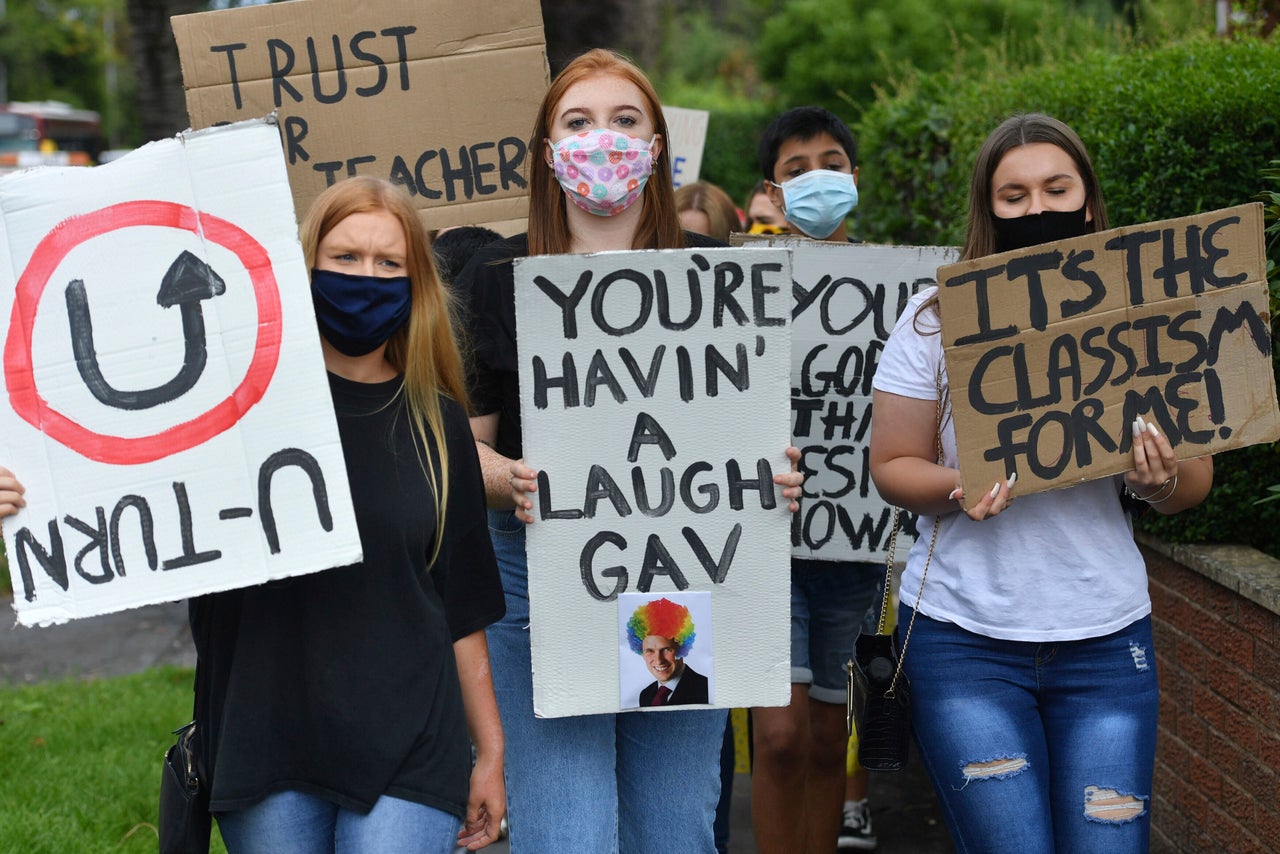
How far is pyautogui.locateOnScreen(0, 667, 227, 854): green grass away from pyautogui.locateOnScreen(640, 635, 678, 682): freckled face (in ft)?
7.48

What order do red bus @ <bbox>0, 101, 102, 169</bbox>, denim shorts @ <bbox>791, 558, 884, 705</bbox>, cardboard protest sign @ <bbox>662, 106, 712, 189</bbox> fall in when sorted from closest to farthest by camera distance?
1. denim shorts @ <bbox>791, 558, 884, 705</bbox>
2. cardboard protest sign @ <bbox>662, 106, 712, 189</bbox>
3. red bus @ <bbox>0, 101, 102, 169</bbox>

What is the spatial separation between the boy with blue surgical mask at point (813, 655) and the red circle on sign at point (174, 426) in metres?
1.94

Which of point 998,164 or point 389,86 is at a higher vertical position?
point 389,86

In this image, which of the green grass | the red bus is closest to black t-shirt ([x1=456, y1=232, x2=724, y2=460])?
the green grass

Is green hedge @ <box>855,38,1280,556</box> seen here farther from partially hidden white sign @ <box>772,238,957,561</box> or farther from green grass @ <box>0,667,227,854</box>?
green grass @ <box>0,667,227,854</box>

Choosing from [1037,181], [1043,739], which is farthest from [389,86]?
[1043,739]

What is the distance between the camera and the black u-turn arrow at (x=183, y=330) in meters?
2.44

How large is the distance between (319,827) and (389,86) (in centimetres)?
230

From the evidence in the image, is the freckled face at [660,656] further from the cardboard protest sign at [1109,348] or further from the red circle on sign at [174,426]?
the red circle on sign at [174,426]

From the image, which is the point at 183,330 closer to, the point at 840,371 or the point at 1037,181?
the point at 1037,181

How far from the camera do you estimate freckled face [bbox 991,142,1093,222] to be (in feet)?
9.80

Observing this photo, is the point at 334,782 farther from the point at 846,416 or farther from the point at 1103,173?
the point at 1103,173

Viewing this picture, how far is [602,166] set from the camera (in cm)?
303

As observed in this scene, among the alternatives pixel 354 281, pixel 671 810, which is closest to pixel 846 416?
pixel 671 810
